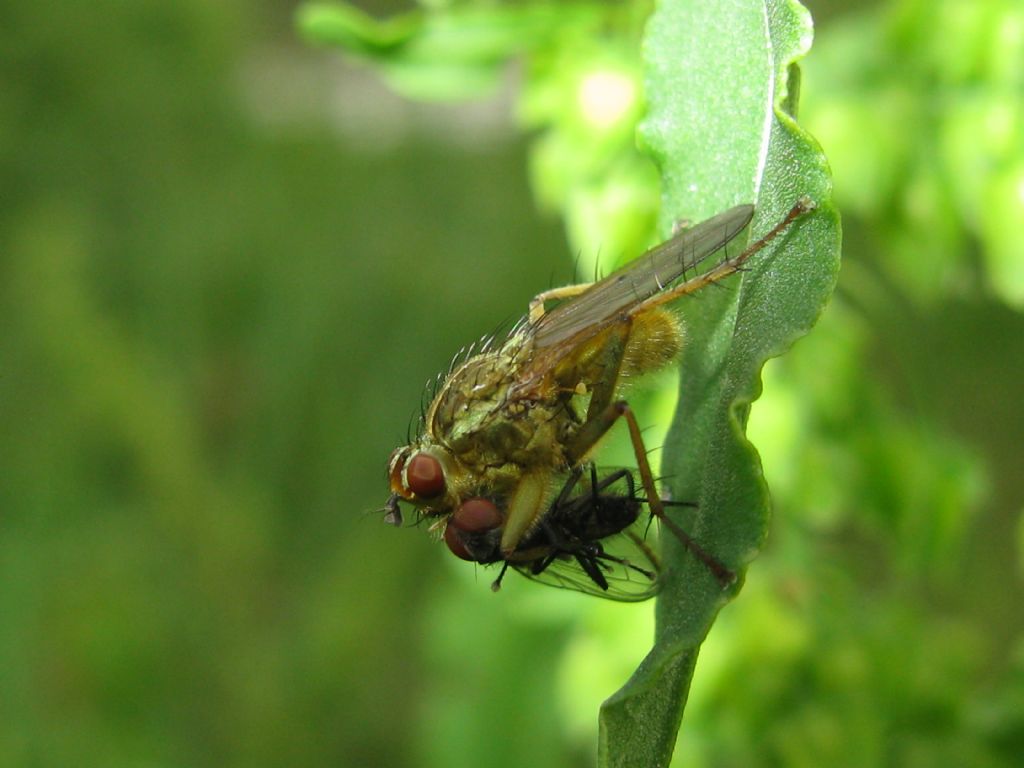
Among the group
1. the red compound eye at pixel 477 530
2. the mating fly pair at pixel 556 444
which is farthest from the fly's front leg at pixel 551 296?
the red compound eye at pixel 477 530

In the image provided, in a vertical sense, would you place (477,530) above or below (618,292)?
below

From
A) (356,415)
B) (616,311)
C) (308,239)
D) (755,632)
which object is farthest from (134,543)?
(616,311)

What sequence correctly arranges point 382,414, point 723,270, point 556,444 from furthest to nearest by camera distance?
1. point 382,414
2. point 556,444
3. point 723,270

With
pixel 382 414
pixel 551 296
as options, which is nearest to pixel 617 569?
pixel 551 296

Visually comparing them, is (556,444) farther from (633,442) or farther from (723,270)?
(723,270)

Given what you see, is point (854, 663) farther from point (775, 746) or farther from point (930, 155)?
point (930, 155)

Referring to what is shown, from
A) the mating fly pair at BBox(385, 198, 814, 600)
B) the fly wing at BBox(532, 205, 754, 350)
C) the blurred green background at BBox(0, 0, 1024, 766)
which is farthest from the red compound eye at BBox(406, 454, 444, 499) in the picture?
the blurred green background at BBox(0, 0, 1024, 766)

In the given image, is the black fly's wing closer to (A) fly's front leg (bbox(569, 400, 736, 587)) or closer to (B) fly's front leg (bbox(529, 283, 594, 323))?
(A) fly's front leg (bbox(569, 400, 736, 587))
